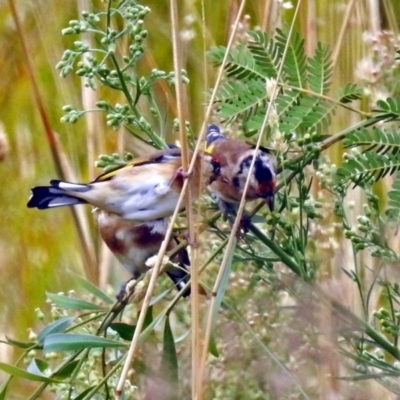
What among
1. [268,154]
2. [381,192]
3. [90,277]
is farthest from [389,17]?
[90,277]

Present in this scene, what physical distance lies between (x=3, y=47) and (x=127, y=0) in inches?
50.0

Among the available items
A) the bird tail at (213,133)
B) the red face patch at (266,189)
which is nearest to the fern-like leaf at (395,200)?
the red face patch at (266,189)

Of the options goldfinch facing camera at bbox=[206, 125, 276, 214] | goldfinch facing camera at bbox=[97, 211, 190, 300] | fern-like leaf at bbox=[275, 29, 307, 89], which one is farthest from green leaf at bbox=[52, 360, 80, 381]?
goldfinch facing camera at bbox=[97, 211, 190, 300]

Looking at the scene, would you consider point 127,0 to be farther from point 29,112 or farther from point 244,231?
point 29,112

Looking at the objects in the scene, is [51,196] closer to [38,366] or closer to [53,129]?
[38,366]

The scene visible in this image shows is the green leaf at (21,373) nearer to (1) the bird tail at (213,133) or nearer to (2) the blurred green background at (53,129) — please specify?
(1) the bird tail at (213,133)

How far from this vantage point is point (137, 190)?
4.52 ft

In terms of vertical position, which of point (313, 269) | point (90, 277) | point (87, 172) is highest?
point (313, 269)

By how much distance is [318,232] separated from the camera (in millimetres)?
1139

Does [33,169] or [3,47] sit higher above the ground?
[3,47]

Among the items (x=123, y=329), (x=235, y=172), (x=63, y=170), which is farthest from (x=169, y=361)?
(x=63, y=170)

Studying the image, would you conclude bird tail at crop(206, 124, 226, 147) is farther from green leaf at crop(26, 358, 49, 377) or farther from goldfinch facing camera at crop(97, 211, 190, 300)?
green leaf at crop(26, 358, 49, 377)

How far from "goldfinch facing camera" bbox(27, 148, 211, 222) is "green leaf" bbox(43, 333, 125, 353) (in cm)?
33

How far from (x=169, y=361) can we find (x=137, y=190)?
41cm
